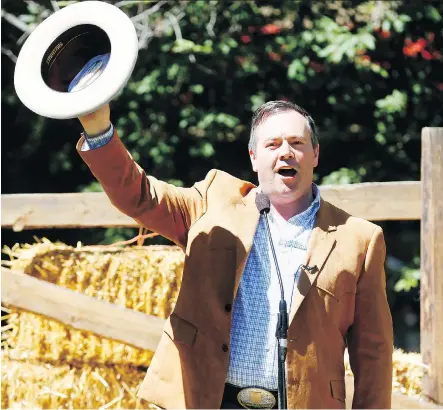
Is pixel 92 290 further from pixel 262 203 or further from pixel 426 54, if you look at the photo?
pixel 426 54

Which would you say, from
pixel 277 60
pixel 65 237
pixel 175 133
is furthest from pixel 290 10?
pixel 65 237

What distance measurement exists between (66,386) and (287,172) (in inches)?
76.1

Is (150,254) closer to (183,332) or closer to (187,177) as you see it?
(183,332)

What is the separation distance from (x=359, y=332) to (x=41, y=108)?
1134mm

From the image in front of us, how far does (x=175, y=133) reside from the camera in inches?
240

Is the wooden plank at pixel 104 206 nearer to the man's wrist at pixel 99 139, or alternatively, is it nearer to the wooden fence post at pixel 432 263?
the wooden fence post at pixel 432 263

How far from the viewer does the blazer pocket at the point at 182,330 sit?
7.93ft

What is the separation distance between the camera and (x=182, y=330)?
243 cm

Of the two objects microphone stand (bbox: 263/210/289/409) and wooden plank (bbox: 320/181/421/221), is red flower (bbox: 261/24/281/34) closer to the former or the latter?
wooden plank (bbox: 320/181/421/221)

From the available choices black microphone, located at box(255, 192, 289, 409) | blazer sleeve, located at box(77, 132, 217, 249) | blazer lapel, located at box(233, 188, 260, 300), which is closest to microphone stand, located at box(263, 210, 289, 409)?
black microphone, located at box(255, 192, 289, 409)

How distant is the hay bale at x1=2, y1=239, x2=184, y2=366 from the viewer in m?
3.89

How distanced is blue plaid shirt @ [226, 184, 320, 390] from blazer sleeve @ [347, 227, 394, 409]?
213 millimetres

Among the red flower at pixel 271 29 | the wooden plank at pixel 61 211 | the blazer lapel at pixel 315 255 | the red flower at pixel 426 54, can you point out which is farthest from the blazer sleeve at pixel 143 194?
the red flower at pixel 426 54

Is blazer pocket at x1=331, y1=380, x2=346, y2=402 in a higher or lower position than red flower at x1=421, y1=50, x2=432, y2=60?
lower
